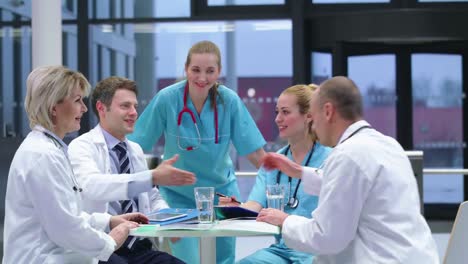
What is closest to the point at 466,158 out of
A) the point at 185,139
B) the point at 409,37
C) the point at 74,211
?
the point at 409,37

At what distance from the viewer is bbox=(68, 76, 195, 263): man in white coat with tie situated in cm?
297

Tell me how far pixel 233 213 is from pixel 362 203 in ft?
2.27

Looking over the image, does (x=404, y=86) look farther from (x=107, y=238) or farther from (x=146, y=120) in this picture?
(x=107, y=238)

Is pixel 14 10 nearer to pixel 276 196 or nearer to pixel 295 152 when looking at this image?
pixel 295 152

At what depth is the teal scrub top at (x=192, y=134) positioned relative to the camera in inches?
148

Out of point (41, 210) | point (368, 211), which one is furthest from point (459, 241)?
point (41, 210)

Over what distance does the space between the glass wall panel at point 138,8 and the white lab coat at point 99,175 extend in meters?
5.49

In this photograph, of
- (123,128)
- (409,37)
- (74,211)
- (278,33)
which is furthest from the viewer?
(278,33)

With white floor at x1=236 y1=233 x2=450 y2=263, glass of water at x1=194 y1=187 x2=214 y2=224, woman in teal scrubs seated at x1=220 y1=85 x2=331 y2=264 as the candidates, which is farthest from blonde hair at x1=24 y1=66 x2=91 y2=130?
white floor at x1=236 y1=233 x2=450 y2=263

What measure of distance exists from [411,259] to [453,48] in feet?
22.4

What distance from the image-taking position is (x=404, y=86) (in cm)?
878

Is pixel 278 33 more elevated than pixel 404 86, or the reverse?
pixel 278 33

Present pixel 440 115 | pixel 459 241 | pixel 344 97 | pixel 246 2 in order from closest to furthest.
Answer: pixel 344 97 → pixel 459 241 → pixel 246 2 → pixel 440 115

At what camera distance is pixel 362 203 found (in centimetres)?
237
